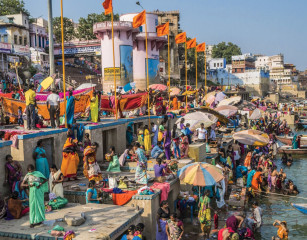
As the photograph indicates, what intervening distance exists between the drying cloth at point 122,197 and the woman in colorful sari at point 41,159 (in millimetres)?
2083

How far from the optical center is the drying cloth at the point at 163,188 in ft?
31.2

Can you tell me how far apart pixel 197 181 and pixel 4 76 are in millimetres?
25933

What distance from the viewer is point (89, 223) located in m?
7.50

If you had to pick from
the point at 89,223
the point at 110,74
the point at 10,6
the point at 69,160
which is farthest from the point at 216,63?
the point at 89,223

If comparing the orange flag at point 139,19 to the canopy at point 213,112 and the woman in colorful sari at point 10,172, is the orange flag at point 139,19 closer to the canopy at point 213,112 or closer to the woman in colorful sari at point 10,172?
the canopy at point 213,112

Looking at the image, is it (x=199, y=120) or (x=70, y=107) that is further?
(x=199, y=120)

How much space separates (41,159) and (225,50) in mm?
93012

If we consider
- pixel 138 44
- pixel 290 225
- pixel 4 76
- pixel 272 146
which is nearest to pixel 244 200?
pixel 290 225

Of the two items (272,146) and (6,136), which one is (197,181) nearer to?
(6,136)

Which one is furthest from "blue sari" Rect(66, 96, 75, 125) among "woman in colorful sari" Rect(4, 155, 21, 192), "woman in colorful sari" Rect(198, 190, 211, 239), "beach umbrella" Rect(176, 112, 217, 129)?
"beach umbrella" Rect(176, 112, 217, 129)

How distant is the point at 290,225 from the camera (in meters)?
12.1

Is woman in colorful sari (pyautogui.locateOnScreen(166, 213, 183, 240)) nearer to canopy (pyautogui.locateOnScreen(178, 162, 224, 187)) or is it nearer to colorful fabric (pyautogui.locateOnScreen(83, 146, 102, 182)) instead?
canopy (pyautogui.locateOnScreen(178, 162, 224, 187))

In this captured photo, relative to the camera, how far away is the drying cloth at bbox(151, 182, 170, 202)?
31.2 ft

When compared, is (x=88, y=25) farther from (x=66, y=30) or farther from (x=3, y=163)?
(x=3, y=163)
